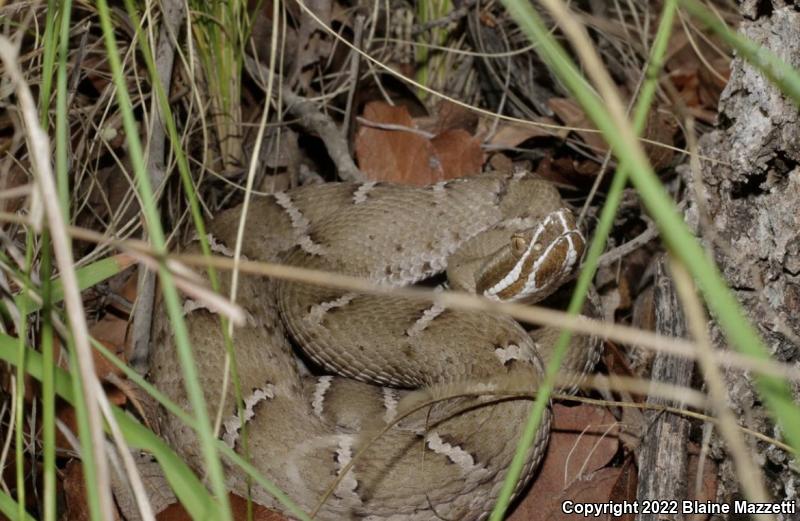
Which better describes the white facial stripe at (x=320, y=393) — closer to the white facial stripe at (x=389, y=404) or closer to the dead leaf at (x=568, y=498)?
the white facial stripe at (x=389, y=404)

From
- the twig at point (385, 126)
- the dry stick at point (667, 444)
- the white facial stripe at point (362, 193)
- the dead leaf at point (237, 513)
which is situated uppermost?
the twig at point (385, 126)

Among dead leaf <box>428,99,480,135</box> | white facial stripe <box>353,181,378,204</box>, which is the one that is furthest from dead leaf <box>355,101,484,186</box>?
white facial stripe <box>353,181,378,204</box>

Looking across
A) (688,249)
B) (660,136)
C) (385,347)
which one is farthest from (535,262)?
(688,249)

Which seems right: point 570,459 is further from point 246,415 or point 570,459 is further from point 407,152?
point 407,152

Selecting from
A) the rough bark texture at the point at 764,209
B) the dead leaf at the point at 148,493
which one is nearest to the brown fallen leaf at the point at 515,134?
the rough bark texture at the point at 764,209

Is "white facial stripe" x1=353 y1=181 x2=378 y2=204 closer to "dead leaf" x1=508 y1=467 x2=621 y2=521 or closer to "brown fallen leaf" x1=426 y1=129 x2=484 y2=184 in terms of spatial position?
"brown fallen leaf" x1=426 y1=129 x2=484 y2=184

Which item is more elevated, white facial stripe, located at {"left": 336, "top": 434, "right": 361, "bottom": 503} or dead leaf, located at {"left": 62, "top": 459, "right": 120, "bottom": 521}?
white facial stripe, located at {"left": 336, "top": 434, "right": 361, "bottom": 503}
